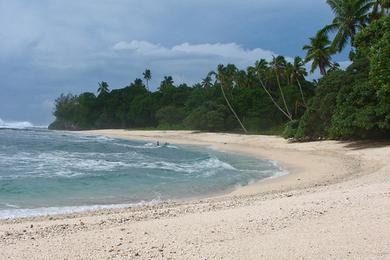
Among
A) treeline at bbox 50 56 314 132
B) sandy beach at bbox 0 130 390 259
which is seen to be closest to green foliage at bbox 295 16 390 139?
sandy beach at bbox 0 130 390 259

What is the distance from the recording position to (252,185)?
16.5 m

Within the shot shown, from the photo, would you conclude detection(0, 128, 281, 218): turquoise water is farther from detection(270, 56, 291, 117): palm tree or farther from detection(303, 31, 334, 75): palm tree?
detection(270, 56, 291, 117): palm tree

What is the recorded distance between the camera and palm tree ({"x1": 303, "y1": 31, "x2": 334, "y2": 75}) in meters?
42.9

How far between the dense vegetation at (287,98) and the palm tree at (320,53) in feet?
0.33

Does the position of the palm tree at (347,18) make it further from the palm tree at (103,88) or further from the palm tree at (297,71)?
the palm tree at (103,88)

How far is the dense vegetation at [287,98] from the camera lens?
26.8 meters

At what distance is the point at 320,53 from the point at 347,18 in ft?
22.5

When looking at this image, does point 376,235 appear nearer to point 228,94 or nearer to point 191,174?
point 191,174

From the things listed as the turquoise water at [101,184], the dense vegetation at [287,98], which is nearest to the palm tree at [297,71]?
the dense vegetation at [287,98]

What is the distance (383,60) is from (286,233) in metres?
13.0

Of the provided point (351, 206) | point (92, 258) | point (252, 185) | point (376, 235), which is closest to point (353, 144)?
point (252, 185)

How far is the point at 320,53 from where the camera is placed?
43.0m

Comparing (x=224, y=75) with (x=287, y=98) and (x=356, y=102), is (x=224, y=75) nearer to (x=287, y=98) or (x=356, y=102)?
(x=287, y=98)

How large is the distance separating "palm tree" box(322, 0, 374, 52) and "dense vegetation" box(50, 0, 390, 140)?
3.1 inches
